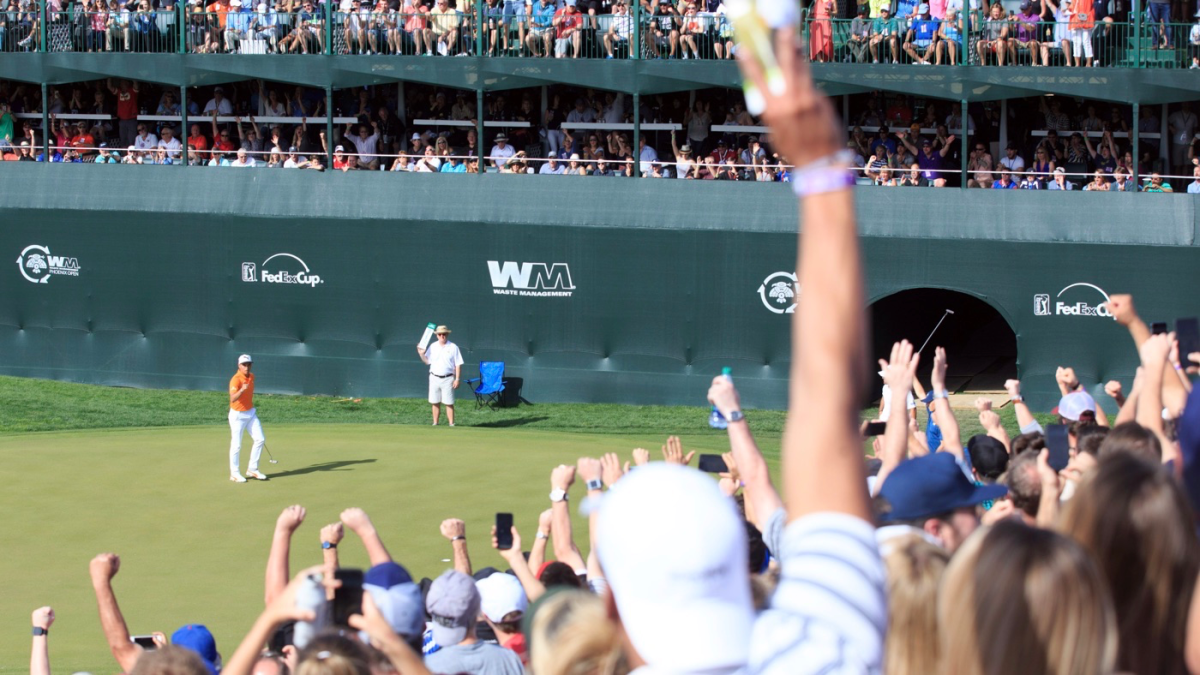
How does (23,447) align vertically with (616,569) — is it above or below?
below

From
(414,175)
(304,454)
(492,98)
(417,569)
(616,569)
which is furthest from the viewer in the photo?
(492,98)

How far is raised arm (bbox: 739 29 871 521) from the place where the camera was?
7.13ft

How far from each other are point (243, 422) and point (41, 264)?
10.7m

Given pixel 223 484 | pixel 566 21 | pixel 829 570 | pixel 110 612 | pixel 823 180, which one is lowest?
pixel 223 484

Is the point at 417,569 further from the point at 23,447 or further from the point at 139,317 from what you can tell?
the point at 139,317

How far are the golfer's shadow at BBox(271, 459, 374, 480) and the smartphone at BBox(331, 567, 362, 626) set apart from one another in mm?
13170

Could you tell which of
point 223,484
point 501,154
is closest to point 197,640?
point 223,484

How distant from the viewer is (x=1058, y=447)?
6.67 meters

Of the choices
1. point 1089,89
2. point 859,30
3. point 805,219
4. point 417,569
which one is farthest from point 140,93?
point 805,219

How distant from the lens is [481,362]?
24.4 metres

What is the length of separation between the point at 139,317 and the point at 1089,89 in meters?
16.0

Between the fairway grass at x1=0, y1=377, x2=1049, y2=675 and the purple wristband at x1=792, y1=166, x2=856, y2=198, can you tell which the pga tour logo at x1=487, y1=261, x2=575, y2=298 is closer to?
the fairway grass at x1=0, y1=377, x2=1049, y2=675

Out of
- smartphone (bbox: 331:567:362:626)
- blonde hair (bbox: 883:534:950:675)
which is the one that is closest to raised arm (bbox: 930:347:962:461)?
smartphone (bbox: 331:567:362:626)

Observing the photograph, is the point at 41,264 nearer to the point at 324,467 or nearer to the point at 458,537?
the point at 324,467
